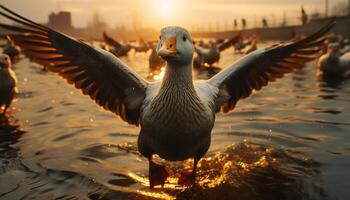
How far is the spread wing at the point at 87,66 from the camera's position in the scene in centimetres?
566

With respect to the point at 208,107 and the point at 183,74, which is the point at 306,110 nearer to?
the point at 208,107

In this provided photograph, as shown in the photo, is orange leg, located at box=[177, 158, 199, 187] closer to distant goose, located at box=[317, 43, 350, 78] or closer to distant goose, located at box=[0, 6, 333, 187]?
distant goose, located at box=[0, 6, 333, 187]

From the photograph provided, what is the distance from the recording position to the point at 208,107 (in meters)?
5.24

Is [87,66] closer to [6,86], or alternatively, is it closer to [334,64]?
[6,86]

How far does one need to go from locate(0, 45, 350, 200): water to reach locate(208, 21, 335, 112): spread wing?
1.08m

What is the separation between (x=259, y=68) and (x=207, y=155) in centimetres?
174

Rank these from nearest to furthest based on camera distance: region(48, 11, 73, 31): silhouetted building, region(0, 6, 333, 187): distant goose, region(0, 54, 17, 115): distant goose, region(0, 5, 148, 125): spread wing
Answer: region(0, 6, 333, 187): distant goose
region(0, 5, 148, 125): spread wing
region(0, 54, 17, 115): distant goose
region(48, 11, 73, 31): silhouetted building

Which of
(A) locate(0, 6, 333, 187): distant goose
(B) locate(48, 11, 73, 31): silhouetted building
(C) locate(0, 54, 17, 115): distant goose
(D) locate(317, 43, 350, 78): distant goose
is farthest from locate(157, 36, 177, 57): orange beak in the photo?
(B) locate(48, 11, 73, 31): silhouetted building

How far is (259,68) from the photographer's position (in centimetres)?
680

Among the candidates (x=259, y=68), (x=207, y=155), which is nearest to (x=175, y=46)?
(x=259, y=68)

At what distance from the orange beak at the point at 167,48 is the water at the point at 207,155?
202 cm

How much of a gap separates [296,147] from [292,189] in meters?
1.91

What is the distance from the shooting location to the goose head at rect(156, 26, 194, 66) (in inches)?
168

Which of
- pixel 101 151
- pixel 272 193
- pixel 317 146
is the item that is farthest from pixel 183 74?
pixel 317 146
